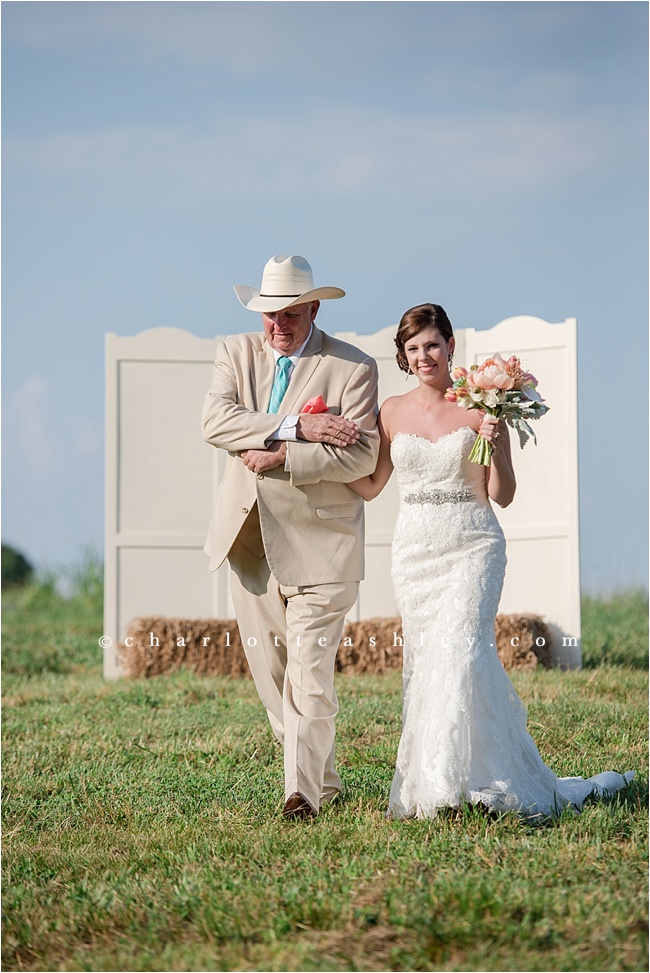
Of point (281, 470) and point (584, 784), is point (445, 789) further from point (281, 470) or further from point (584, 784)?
point (281, 470)

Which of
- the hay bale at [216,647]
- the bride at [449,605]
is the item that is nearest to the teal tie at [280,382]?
the bride at [449,605]

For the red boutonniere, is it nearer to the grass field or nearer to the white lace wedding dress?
the white lace wedding dress

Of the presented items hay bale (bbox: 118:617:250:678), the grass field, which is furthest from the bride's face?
hay bale (bbox: 118:617:250:678)

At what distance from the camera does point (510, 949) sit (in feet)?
11.9

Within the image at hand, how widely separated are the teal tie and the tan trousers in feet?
1.88

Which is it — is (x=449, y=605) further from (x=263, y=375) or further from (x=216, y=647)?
(x=216, y=647)

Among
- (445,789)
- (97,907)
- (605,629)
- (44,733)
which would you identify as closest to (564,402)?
(605,629)

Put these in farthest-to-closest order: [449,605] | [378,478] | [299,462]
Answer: [378,478] < [299,462] < [449,605]

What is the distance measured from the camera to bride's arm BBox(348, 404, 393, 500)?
19.8ft

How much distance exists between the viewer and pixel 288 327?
6141 millimetres

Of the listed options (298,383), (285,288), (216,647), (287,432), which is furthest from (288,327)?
(216,647)

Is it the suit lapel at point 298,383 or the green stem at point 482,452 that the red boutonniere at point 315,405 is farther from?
the green stem at point 482,452

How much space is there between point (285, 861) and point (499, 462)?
214 cm

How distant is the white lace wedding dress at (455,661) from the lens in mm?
5348
